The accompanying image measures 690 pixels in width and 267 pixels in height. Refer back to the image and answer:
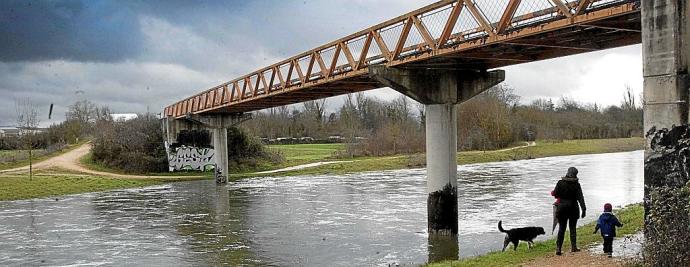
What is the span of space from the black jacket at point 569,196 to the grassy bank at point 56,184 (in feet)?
110

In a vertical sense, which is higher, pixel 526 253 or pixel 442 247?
pixel 526 253

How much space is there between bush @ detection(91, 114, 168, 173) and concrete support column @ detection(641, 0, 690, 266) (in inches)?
1865

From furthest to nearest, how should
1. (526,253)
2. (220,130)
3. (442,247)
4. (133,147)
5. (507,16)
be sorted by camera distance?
(133,147) → (220,130) → (442,247) → (507,16) → (526,253)

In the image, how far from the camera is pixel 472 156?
6800 centimetres

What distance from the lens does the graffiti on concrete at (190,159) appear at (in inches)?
2085

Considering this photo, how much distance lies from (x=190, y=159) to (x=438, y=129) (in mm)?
38214

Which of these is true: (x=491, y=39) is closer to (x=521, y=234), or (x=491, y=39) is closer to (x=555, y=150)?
(x=521, y=234)

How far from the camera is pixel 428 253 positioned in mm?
16297

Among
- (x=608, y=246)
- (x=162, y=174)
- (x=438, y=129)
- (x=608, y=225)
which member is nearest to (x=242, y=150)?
(x=162, y=174)

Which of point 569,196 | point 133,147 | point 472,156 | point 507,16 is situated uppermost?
point 507,16

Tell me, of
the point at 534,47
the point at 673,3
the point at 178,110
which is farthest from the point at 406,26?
the point at 178,110

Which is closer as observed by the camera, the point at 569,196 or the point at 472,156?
the point at 569,196

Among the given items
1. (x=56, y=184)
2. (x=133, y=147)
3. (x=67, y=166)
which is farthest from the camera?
(x=133, y=147)

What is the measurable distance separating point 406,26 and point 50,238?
1373 cm
